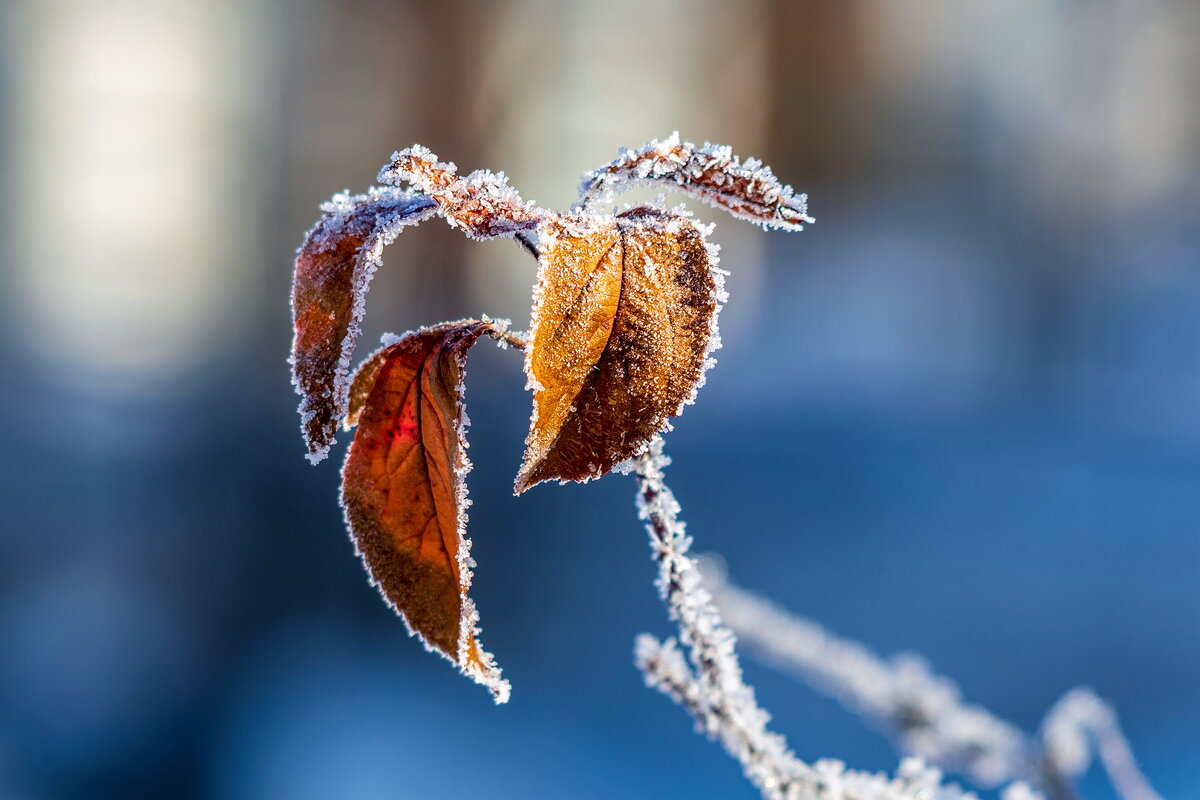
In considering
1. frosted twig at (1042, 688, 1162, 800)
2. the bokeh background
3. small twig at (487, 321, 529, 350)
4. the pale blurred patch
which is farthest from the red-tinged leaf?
the pale blurred patch

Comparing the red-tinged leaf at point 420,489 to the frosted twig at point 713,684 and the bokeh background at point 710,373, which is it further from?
the bokeh background at point 710,373

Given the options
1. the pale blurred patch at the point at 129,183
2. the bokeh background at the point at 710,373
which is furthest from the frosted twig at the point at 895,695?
the pale blurred patch at the point at 129,183

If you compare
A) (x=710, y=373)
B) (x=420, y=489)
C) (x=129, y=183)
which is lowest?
(x=420, y=489)

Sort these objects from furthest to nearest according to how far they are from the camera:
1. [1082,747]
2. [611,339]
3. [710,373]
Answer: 1. [710,373]
2. [1082,747]
3. [611,339]

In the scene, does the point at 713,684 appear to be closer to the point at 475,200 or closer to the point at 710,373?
the point at 475,200

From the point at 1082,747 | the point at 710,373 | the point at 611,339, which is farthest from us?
the point at 710,373

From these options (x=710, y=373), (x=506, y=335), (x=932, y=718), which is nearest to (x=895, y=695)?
(x=932, y=718)
